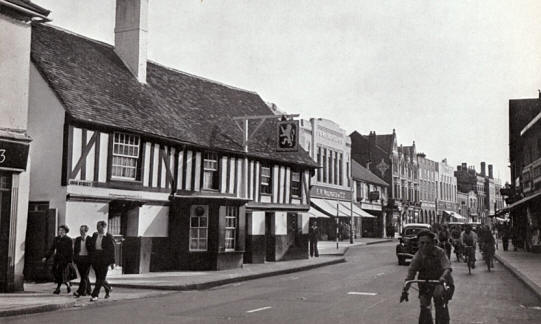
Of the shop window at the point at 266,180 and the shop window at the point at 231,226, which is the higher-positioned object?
the shop window at the point at 266,180

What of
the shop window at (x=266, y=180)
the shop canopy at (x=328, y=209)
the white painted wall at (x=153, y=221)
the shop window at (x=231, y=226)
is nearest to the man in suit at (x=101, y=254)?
the white painted wall at (x=153, y=221)

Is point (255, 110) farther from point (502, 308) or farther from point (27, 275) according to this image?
point (502, 308)

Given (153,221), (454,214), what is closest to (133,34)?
(153,221)

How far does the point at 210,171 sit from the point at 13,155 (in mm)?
10022

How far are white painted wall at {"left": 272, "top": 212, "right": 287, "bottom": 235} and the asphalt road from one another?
8.73 meters

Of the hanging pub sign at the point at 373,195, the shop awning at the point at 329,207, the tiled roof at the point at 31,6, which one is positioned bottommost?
the shop awning at the point at 329,207

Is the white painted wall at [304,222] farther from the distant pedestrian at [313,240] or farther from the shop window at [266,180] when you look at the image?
the shop window at [266,180]

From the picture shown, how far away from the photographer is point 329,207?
45438 millimetres

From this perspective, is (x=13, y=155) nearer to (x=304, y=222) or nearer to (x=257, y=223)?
(x=257, y=223)

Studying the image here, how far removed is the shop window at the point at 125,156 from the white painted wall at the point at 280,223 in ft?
29.8

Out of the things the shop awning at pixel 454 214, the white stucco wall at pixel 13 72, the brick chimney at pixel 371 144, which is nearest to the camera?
the white stucco wall at pixel 13 72

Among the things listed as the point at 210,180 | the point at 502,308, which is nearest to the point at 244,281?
the point at 210,180

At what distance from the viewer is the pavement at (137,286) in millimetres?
11956

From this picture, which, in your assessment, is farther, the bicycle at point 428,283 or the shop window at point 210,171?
the shop window at point 210,171
